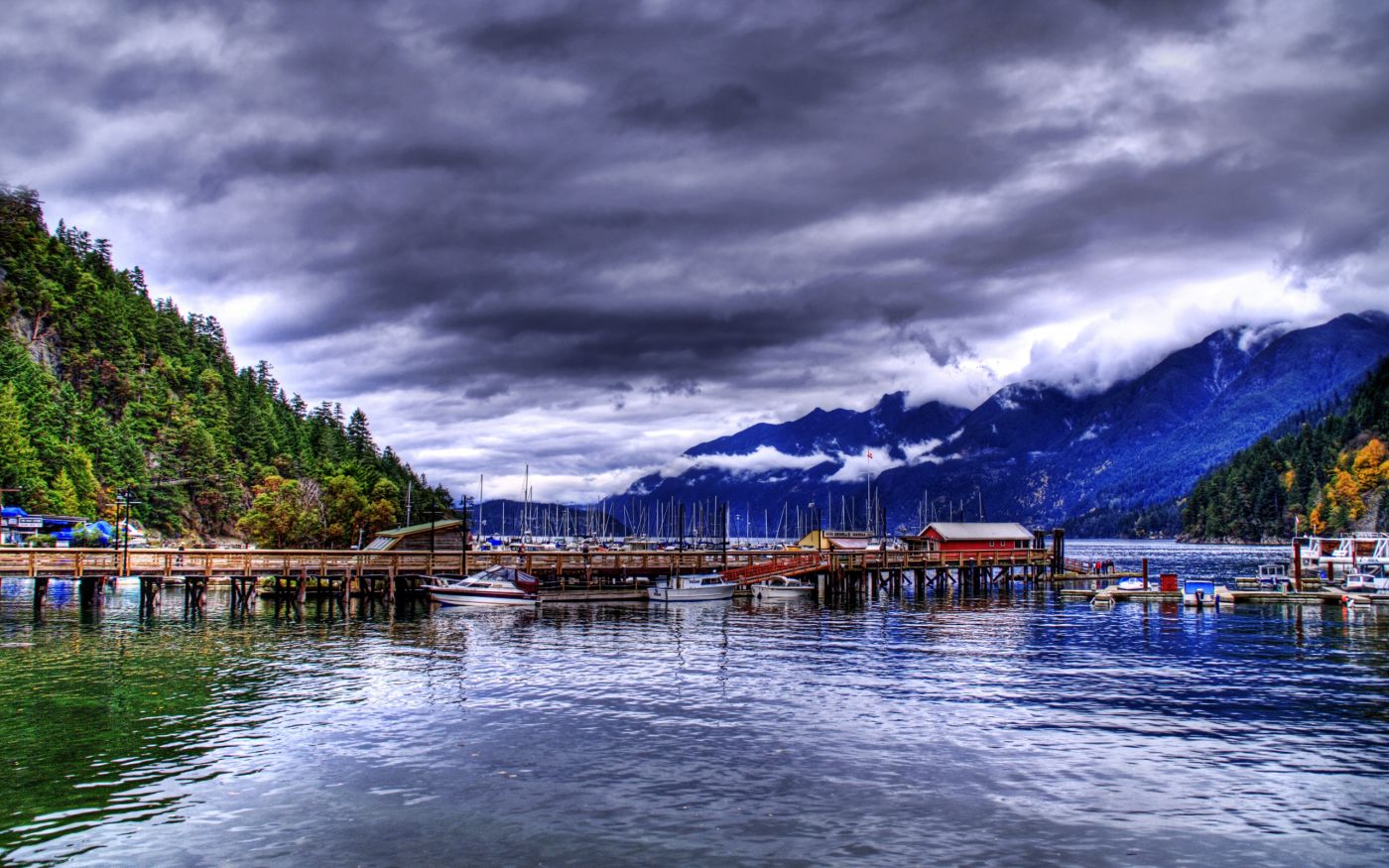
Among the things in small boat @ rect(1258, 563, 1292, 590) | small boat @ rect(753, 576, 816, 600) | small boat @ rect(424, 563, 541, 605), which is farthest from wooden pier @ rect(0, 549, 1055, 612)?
small boat @ rect(1258, 563, 1292, 590)

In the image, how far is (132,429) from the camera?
15600 cm

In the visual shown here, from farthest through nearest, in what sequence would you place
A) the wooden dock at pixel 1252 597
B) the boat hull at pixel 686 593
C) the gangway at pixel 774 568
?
the gangway at pixel 774 568
the wooden dock at pixel 1252 597
the boat hull at pixel 686 593

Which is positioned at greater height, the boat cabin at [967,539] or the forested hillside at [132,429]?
the forested hillside at [132,429]

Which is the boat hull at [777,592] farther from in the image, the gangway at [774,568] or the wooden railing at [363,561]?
the wooden railing at [363,561]

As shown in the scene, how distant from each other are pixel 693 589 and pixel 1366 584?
209 ft

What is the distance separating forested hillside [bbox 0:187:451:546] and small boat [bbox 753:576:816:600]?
1643 inches

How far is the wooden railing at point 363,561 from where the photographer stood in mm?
69438

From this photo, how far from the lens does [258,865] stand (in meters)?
18.1

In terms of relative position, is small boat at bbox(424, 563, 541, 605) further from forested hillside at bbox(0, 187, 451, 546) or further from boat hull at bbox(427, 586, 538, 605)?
forested hillside at bbox(0, 187, 451, 546)

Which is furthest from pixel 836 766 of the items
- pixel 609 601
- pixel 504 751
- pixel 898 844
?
pixel 609 601

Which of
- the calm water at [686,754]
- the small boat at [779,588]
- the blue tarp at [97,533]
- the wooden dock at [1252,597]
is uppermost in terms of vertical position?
the blue tarp at [97,533]

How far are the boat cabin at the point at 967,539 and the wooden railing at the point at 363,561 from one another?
7.18 m

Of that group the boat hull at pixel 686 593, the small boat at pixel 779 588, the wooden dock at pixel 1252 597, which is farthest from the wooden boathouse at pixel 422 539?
the wooden dock at pixel 1252 597

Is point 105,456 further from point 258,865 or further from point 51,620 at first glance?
point 258,865
